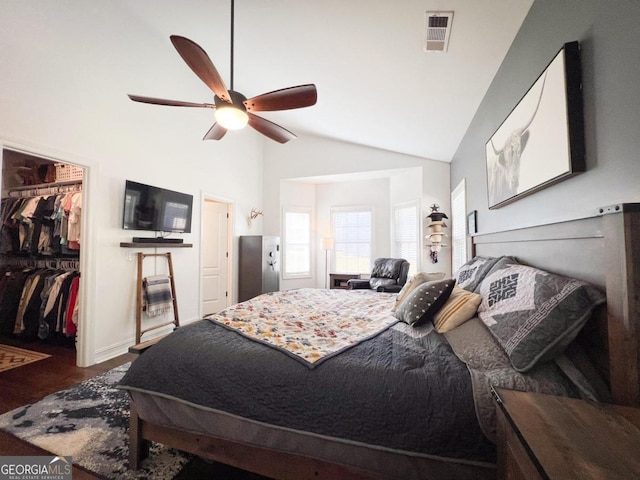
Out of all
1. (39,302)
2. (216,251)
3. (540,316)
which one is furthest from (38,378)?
(540,316)

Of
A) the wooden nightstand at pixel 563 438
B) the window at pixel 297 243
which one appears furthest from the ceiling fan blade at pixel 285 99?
the window at pixel 297 243

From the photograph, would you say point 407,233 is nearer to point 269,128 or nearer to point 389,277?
point 389,277

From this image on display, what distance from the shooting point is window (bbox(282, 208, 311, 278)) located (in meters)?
5.73

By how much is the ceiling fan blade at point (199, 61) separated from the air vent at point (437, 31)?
5.23 feet

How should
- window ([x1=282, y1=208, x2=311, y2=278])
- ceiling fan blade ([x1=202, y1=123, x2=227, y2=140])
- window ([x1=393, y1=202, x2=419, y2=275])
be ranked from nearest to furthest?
ceiling fan blade ([x1=202, y1=123, x2=227, y2=140])
window ([x1=393, y1=202, x2=419, y2=275])
window ([x1=282, y1=208, x2=311, y2=278])

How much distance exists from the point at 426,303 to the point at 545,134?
115 centimetres

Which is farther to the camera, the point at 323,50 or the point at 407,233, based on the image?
the point at 407,233

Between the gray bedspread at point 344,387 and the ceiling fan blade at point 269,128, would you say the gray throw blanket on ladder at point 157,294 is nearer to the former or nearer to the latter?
the gray bedspread at point 344,387

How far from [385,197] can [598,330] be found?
4.91m

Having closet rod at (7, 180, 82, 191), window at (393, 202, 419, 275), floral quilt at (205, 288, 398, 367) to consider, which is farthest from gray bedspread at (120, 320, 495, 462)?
window at (393, 202, 419, 275)

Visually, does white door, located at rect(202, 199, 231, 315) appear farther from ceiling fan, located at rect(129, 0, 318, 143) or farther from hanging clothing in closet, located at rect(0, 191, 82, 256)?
ceiling fan, located at rect(129, 0, 318, 143)

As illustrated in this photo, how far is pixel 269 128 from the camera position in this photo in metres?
2.60

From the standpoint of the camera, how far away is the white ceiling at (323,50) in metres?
2.00

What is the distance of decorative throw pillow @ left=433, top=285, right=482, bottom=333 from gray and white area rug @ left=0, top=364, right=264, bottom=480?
4.28 feet
